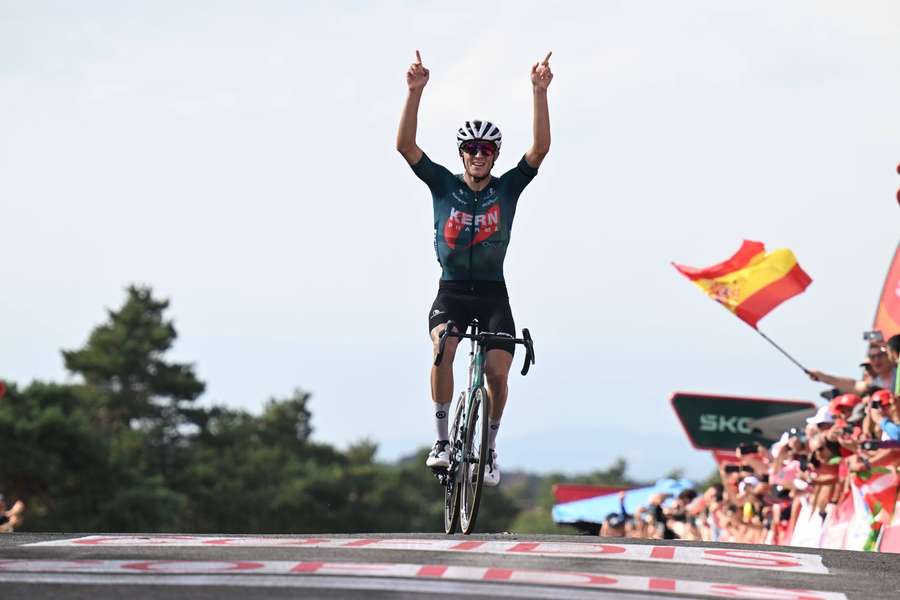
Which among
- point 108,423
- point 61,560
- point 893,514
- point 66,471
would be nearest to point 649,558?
point 61,560

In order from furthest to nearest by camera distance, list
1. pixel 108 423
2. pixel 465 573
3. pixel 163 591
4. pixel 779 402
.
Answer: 1. pixel 108 423
2. pixel 779 402
3. pixel 465 573
4. pixel 163 591

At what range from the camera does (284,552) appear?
9664mm

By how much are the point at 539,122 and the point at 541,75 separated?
346mm

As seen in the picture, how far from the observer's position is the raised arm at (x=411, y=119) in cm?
1137

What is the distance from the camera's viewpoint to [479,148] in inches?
444

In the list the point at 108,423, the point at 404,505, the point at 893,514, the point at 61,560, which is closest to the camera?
the point at 61,560

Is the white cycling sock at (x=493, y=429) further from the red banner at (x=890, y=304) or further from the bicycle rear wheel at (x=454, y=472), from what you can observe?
the red banner at (x=890, y=304)

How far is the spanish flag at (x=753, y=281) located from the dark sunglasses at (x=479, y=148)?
468 inches

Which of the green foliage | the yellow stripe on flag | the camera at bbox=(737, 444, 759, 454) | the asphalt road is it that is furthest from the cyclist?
the green foliage

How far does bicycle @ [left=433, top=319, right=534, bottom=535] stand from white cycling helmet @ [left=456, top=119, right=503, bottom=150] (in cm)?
117

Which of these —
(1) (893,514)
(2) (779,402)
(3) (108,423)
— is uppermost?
(3) (108,423)

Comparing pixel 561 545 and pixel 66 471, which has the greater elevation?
pixel 66 471

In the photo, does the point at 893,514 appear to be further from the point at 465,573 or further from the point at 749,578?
the point at 465,573

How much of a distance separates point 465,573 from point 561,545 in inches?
91.2
